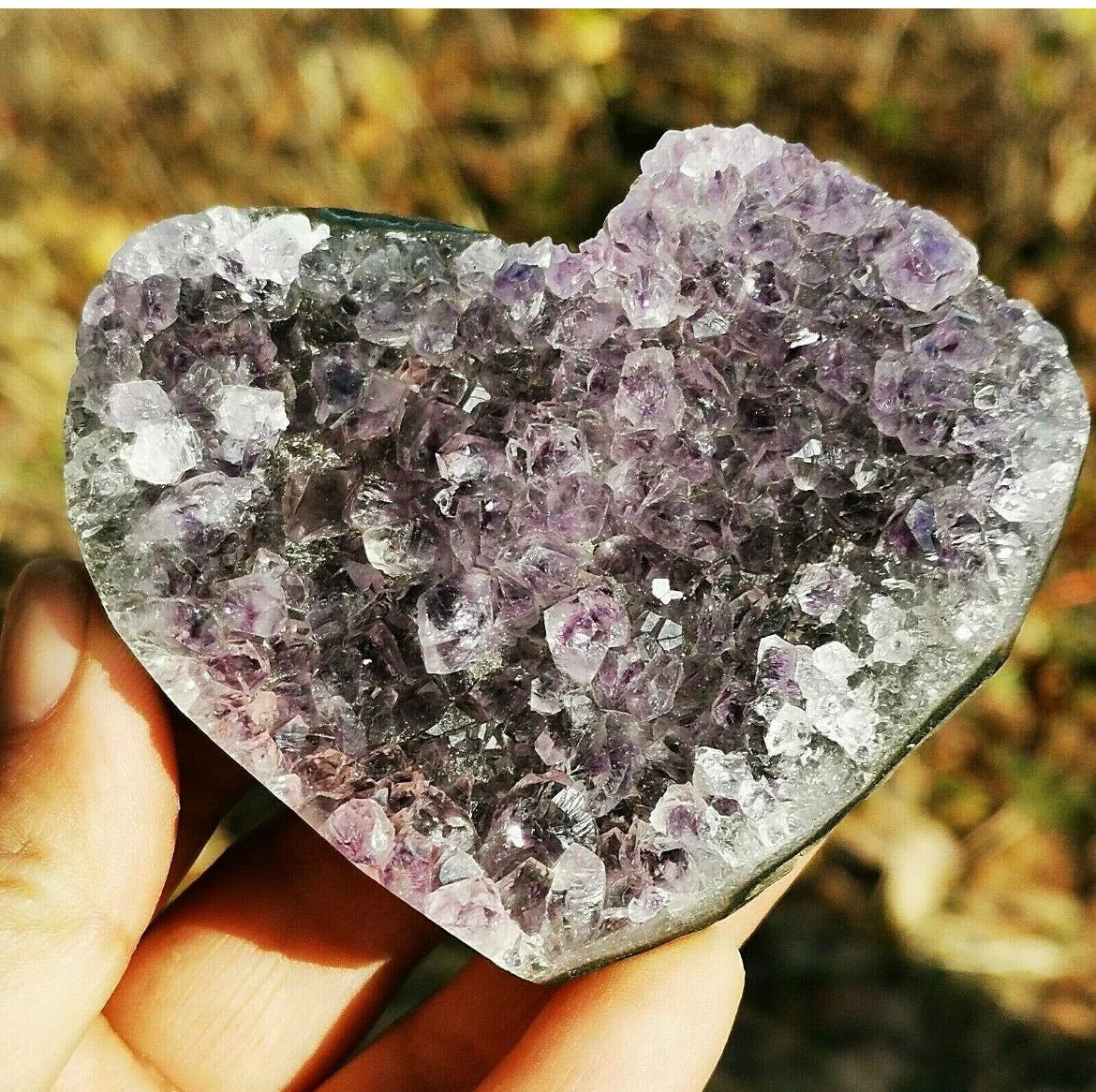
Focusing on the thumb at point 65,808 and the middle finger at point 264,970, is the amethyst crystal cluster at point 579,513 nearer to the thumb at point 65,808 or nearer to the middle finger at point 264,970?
the thumb at point 65,808

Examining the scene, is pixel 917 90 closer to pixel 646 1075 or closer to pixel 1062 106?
pixel 1062 106

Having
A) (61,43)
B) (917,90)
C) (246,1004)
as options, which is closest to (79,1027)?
(246,1004)

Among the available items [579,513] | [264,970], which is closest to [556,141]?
[579,513]

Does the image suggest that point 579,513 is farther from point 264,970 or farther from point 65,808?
point 264,970

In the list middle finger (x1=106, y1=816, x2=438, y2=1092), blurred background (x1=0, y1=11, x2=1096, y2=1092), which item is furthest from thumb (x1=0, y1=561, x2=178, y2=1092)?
blurred background (x1=0, y1=11, x2=1096, y2=1092)

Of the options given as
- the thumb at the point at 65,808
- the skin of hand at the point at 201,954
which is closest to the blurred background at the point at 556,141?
the skin of hand at the point at 201,954

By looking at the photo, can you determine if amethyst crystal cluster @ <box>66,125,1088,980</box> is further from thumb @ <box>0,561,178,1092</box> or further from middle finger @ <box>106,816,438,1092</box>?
middle finger @ <box>106,816,438,1092</box>

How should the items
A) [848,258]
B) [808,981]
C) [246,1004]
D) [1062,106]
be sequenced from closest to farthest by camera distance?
[848,258], [246,1004], [808,981], [1062,106]
